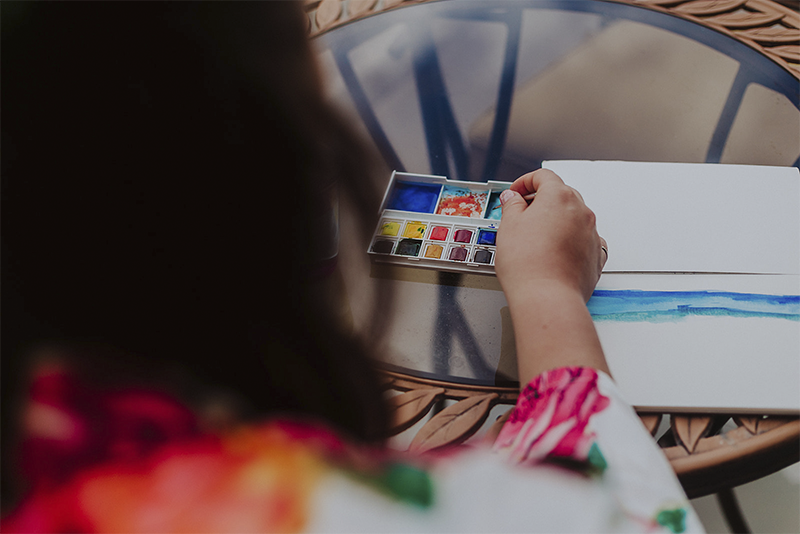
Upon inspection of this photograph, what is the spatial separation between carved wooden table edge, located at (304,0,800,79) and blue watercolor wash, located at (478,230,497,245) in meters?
0.44

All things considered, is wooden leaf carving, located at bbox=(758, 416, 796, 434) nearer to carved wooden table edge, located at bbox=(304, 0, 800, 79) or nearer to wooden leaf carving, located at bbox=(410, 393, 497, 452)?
wooden leaf carving, located at bbox=(410, 393, 497, 452)

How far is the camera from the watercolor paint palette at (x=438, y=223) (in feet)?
1.64

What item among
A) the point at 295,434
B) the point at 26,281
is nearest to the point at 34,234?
the point at 26,281

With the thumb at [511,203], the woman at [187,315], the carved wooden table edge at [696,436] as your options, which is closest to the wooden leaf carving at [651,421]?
the carved wooden table edge at [696,436]

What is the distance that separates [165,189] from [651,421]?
0.40m

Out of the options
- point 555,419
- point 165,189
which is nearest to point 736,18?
point 555,419

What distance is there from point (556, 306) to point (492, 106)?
37 cm

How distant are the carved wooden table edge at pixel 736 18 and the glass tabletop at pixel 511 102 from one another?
0.02 meters

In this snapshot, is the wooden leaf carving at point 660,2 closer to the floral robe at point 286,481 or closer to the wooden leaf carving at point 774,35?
the wooden leaf carving at point 774,35

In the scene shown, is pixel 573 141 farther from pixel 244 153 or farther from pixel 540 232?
pixel 244 153

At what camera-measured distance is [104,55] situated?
18cm

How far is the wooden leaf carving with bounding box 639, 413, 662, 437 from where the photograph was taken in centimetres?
38

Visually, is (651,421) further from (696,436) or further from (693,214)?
(693,214)

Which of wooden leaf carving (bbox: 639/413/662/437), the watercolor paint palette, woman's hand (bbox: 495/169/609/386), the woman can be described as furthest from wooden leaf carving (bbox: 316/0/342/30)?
wooden leaf carving (bbox: 639/413/662/437)
